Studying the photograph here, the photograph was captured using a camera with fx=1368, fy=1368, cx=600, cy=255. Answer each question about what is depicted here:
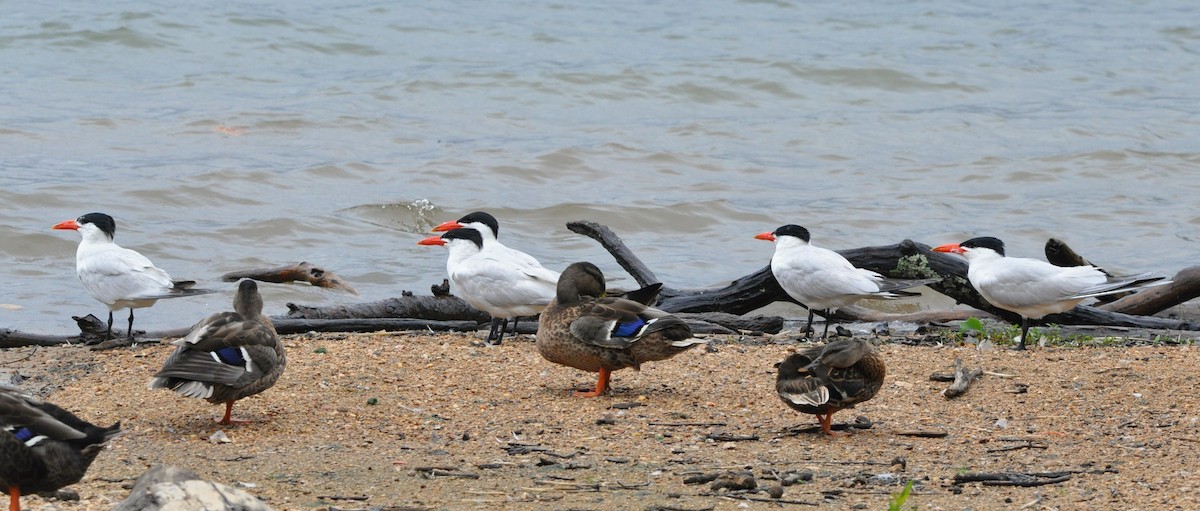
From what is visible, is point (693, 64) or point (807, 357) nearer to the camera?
point (807, 357)

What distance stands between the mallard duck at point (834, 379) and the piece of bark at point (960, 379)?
112 centimetres

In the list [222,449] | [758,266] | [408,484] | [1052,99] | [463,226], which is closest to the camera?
[408,484]

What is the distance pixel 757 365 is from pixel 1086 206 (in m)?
10.1

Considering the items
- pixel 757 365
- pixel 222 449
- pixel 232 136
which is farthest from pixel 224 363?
pixel 232 136

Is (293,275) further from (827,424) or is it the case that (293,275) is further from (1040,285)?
(827,424)

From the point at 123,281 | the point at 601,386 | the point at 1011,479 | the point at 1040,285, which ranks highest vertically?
the point at 1040,285

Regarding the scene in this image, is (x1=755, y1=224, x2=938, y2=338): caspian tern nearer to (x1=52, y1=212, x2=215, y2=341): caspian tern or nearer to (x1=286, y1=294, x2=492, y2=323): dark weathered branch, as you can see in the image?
(x1=286, y1=294, x2=492, y2=323): dark weathered branch

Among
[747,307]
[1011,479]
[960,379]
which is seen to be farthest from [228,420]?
[747,307]

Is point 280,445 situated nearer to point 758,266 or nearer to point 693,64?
point 758,266

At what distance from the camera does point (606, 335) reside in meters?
7.15

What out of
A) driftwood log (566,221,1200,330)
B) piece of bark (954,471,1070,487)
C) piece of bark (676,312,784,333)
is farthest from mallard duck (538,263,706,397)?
driftwood log (566,221,1200,330)

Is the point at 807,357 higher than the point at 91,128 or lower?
higher

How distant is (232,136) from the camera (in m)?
18.7

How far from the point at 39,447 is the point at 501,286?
492 cm
